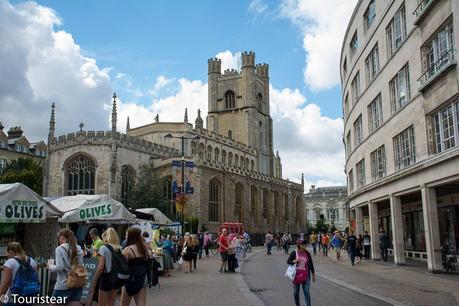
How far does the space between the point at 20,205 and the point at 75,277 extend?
4.03 m

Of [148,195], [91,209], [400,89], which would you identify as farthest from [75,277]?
[148,195]

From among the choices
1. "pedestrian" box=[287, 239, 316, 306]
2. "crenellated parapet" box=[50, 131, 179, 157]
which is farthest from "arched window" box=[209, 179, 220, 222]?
"pedestrian" box=[287, 239, 316, 306]

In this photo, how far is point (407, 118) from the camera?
18344 millimetres

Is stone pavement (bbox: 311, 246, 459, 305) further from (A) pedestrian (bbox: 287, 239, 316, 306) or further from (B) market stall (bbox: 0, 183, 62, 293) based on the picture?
(B) market stall (bbox: 0, 183, 62, 293)

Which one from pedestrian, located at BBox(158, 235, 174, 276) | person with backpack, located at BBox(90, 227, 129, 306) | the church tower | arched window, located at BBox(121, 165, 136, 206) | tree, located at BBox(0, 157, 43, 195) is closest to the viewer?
person with backpack, located at BBox(90, 227, 129, 306)

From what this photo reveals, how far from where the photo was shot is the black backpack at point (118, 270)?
699cm

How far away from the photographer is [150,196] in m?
43.1

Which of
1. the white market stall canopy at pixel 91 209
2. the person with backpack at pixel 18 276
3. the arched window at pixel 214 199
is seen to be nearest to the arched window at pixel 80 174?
the arched window at pixel 214 199

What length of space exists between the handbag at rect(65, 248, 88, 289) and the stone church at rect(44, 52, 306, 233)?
18.3 metres

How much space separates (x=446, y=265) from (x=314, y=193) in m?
96.7

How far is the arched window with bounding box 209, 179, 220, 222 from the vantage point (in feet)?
165

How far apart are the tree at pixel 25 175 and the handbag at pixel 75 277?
42.3 m

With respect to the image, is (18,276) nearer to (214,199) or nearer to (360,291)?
(360,291)

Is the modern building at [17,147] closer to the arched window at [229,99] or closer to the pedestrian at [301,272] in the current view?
the arched window at [229,99]
